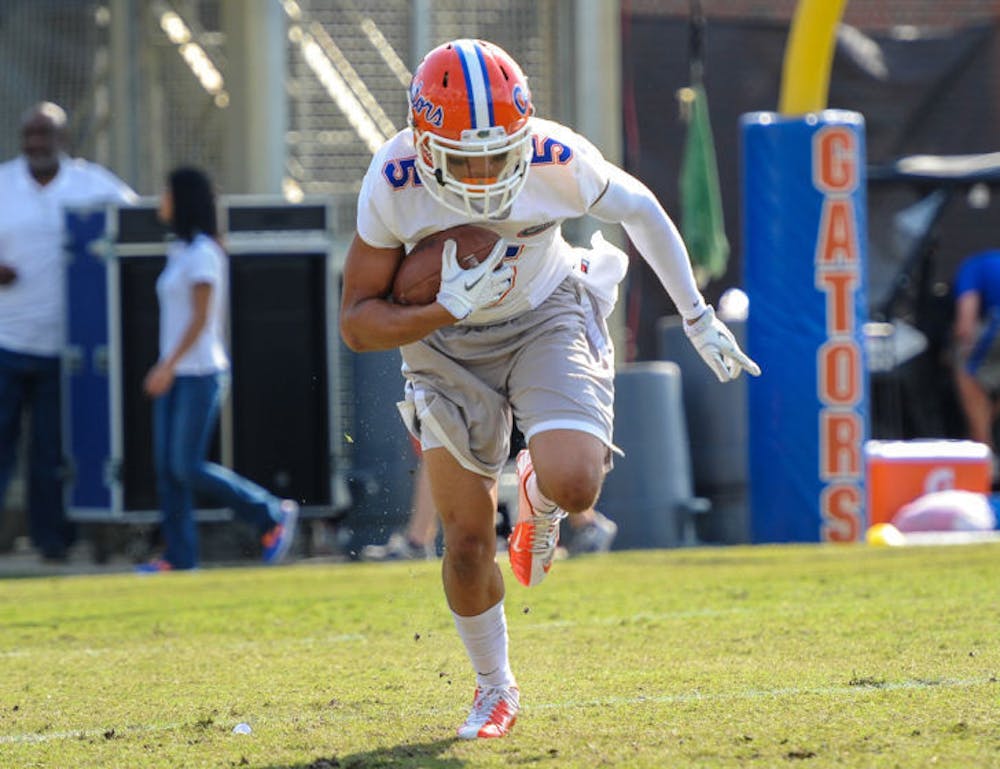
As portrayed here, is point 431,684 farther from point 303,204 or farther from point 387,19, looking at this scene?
point 387,19

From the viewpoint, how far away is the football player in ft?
17.4

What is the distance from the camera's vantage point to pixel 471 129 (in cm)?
527

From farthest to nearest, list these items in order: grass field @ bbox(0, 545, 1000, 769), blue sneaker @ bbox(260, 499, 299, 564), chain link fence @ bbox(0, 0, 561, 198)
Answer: chain link fence @ bbox(0, 0, 561, 198), blue sneaker @ bbox(260, 499, 299, 564), grass field @ bbox(0, 545, 1000, 769)

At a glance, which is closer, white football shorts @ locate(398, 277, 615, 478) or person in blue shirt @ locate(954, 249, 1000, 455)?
white football shorts @ locate(398, 277, 615, 478)

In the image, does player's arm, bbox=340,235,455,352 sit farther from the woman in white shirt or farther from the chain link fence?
the chain link fence

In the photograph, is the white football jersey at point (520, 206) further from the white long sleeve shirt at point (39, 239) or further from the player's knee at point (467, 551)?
the white long sleeve shirt at point (39, 239)

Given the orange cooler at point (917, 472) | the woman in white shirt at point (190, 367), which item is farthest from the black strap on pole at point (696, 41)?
the woman in white shirt at point (190, 367)

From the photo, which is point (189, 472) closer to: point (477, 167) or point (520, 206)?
point (520, 206)

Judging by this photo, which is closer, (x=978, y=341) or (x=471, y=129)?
(x=471, y=129)

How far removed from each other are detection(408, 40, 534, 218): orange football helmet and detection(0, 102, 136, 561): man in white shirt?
6706mm

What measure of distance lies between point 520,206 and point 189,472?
5469mm

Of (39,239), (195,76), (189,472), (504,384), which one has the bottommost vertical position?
(189,472)

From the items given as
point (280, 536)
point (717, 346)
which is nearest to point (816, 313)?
point (280, 536)

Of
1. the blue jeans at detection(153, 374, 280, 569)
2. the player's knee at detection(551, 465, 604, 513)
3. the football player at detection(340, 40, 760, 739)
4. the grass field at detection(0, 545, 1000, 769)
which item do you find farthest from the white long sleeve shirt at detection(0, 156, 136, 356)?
the player's knee at detection(551, 465, 604, 513)
